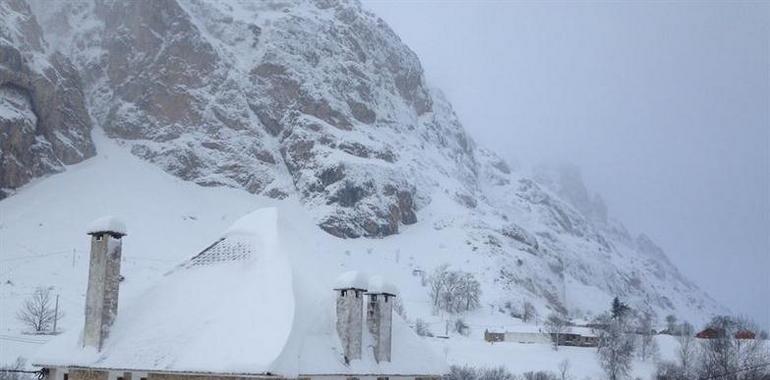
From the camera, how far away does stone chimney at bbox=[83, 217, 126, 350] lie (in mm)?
23953

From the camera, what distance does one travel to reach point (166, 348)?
23.1 metres

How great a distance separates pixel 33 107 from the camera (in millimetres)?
141250

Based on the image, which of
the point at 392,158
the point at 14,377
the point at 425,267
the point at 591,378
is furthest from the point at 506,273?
the point at 14,377

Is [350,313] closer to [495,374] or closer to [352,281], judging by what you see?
[352,281]

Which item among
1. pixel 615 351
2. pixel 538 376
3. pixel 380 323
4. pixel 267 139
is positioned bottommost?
pixel 538 376

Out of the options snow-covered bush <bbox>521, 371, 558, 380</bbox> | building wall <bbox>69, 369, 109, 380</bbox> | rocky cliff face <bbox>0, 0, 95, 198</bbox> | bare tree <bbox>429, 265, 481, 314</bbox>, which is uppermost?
rocky cliff face <bbox>0, 0, 95, 198</bbox>

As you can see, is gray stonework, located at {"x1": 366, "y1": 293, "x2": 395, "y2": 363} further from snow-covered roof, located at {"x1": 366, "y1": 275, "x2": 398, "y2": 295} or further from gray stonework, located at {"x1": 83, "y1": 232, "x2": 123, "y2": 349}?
gray stonework, located at {"x1": 83, "y1": 232, "x2": 123, "y2": 349}

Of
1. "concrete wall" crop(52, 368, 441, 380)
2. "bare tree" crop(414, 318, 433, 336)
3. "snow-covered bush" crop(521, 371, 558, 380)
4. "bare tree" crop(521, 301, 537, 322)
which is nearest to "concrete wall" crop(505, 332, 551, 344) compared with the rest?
"bare tree" crop(414, 318, 433, 336)

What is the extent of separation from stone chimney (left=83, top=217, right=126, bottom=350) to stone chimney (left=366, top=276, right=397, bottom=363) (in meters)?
7.72

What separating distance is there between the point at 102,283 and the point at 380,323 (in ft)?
27.7

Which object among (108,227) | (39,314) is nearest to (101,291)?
(108,227)

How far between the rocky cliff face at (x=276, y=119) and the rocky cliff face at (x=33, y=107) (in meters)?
3.41

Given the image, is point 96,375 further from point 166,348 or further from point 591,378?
point 591,378

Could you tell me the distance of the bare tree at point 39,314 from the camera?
66938 mm
